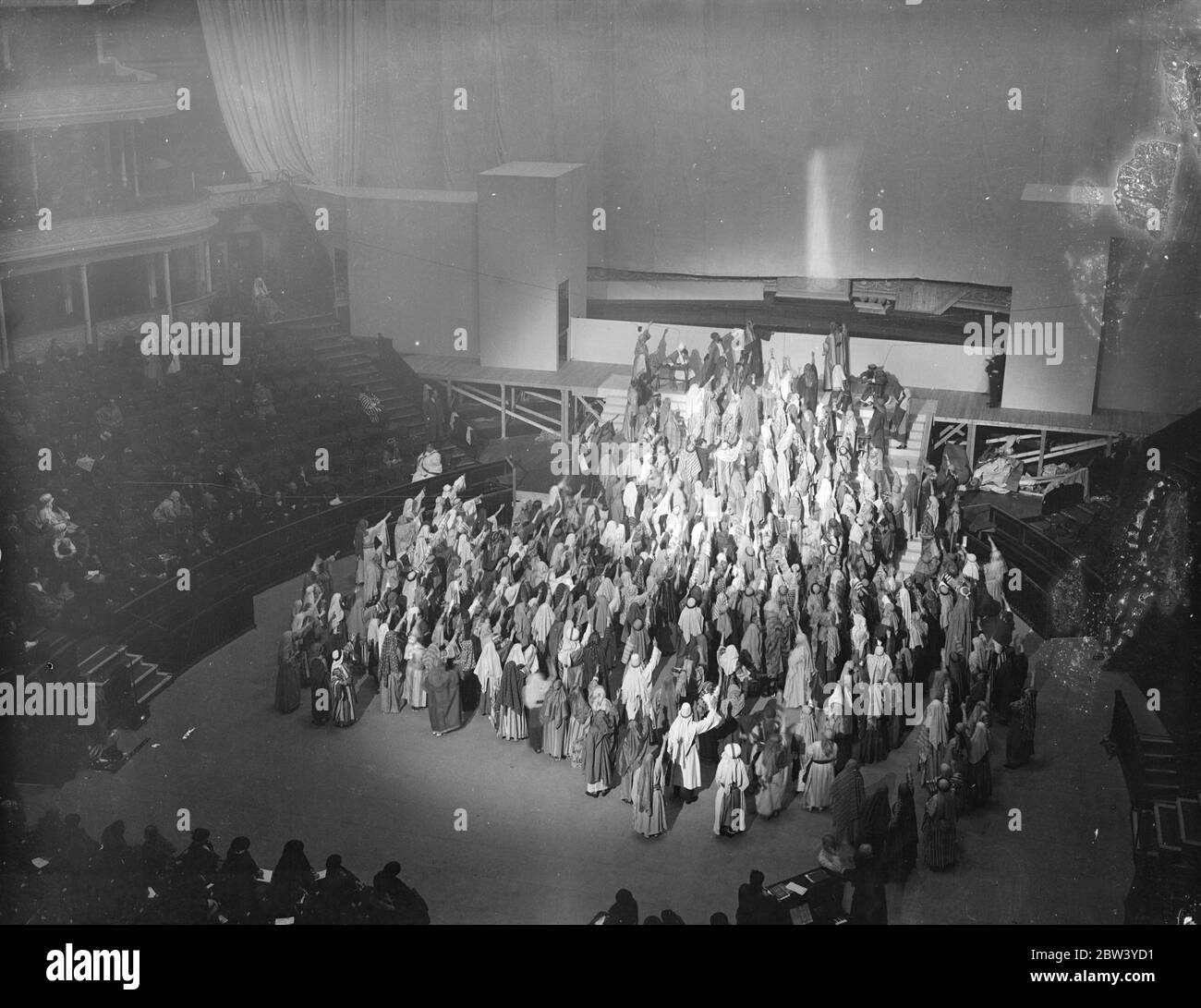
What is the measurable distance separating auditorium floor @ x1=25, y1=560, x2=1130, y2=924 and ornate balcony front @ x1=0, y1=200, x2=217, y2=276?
21.5 feet

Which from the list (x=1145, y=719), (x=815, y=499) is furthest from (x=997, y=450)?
(x=1145, y=719)

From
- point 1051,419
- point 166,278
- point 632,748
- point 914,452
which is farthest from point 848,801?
point 166,278

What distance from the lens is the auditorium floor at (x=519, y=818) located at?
15.3m

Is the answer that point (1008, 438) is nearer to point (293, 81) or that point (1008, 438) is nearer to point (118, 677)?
point (293, 81)

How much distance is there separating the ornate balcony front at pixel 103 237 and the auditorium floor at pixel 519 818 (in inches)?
258

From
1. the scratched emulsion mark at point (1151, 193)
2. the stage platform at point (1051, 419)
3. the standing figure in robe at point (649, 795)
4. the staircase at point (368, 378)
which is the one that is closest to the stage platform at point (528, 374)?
the staircase at point (368, 378)

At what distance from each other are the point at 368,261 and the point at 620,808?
1239 cm

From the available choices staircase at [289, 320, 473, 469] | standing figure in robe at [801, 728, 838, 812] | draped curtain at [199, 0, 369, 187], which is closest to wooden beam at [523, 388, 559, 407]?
staircase at [289, 320, 473, 469]

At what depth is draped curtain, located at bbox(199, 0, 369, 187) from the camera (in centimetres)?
2461

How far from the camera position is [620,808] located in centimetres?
1645

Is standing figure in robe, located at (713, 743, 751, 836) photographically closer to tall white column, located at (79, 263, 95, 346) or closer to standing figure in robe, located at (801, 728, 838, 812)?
standing figure in robe, located at (801, 728, 838, 812)

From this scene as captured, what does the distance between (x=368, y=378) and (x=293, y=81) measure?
4.67 m

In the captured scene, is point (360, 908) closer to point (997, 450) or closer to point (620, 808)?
point (620, 808)

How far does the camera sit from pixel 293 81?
2523 centimetres
